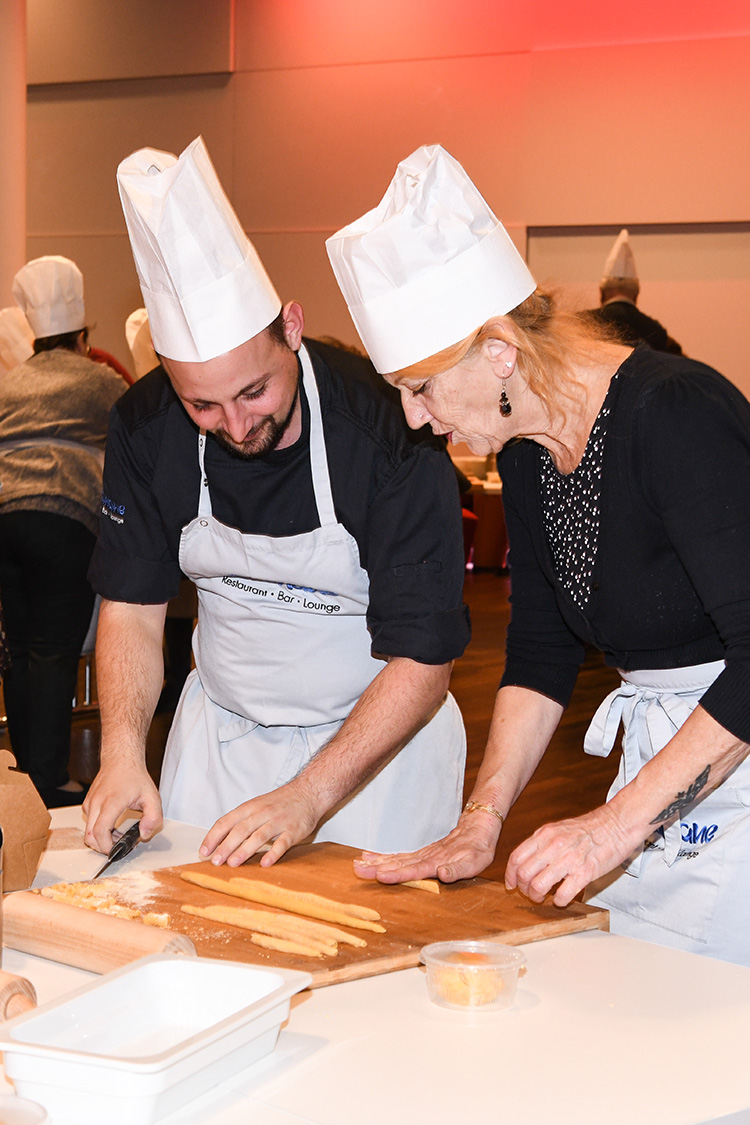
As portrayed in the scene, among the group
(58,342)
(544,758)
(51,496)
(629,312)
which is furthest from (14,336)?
(544,758)

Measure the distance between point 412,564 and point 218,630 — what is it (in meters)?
0.36

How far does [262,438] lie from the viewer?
172 cm

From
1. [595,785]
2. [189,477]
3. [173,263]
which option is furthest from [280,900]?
[595,785]

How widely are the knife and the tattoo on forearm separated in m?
0.65

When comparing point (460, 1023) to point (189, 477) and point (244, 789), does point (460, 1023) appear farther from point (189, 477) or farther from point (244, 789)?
point (189, 477)

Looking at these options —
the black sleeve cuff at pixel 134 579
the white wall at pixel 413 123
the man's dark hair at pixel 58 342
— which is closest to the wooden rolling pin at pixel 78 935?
the black sleeve cuff at pixel 134 579

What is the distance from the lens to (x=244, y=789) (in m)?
1.91

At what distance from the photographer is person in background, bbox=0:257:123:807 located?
12.1 ft

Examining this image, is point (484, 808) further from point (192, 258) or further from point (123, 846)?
point (192, 258)

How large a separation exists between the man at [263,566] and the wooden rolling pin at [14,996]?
1.54 ft

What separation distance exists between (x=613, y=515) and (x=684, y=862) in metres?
0.43

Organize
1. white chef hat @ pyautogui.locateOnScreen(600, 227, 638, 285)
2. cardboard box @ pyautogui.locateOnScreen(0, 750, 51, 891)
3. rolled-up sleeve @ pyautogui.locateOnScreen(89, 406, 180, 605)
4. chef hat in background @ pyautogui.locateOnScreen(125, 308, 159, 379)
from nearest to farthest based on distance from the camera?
cardboard box @ pyautogui.locateOnScreen(0, 750, 51, 891)
rolled-up sleeve @ pyautogui.locateOnScreen(89, 406, 180, 605)
chef hat in background @ pyautogui.locateOnScreen(125, 308, 159, 379)
white chef hat @ pyautogui.locateOnScreen(600, 227, 638, 285)

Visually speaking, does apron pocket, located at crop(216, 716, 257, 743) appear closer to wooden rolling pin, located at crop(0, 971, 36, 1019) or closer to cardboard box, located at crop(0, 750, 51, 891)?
cardboard box, located at crop(0, 750, 51, 891)

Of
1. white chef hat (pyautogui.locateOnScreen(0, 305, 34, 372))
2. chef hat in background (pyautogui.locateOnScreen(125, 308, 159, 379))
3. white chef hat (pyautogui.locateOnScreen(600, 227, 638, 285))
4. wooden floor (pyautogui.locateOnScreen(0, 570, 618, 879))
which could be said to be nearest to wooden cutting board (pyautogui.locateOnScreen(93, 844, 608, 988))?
wooden floor (pyautogui.locateOnScreen(0, 570, 618, 879))
